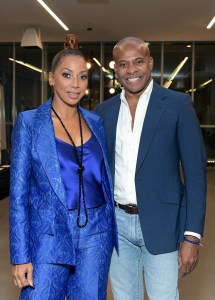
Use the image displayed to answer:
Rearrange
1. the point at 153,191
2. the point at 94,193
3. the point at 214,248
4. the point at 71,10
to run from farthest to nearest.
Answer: the point at 71,10 < the point at 214,248 < the point at 153,191 < the point at 94,193

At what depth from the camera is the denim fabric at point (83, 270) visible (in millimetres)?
1623

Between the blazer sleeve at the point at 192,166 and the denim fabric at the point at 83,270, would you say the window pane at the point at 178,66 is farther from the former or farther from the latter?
the denim fabric at the point at 83,270

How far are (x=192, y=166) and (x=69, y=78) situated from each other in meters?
0.67

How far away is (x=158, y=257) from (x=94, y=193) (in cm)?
45

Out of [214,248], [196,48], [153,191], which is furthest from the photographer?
[196,48]

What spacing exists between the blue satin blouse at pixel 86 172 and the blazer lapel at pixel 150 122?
7.6 inches

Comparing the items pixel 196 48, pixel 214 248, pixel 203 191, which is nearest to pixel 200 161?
pixel 203 191

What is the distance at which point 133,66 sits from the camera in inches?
74.9

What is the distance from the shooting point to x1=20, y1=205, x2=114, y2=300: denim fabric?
162cm

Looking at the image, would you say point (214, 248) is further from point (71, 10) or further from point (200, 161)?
point (71, 10)

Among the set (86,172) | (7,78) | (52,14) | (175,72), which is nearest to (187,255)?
(86,172)

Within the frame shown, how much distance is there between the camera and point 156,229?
6.12ft

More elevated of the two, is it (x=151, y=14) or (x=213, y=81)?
(x=151, y=14)

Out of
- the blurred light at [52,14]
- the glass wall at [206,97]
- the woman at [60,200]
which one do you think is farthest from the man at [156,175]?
the glass wall at [206,97]
